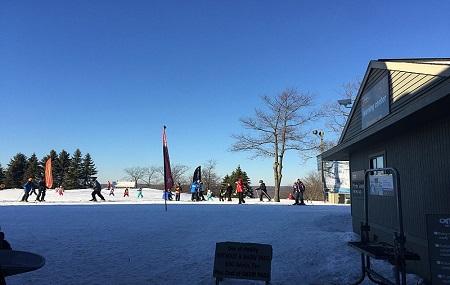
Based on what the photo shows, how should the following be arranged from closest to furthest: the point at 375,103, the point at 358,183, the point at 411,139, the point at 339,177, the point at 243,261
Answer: the point at 243,261 < the point at 411,139 < the point at 375,103 < the point at 358,183 < the point at 339,177

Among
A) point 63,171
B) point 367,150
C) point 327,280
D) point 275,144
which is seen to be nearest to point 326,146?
point 275,144

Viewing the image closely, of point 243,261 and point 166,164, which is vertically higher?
point 166,164

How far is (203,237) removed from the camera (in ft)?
40.9

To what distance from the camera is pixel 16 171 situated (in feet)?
280

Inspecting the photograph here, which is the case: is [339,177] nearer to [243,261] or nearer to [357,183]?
[357,183]

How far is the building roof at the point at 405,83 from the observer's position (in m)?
7.36

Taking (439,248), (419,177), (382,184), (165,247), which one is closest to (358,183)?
(382,184)

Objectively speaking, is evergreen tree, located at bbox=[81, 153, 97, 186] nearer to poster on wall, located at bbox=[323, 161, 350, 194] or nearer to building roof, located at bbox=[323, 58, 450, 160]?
poster on wall, located at bbox=[323, 161, 350, 194]

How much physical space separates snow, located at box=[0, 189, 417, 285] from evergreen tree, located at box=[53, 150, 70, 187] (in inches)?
2947

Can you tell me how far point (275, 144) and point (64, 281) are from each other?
3452 centimetres

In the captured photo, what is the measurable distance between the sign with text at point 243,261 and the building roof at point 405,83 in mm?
3317

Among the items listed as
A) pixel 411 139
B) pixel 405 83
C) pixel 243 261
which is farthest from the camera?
pixel 405 83

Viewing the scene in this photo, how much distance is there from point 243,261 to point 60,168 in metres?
87.4

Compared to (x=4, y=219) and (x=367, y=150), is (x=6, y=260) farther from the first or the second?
(x=4, y=219)
